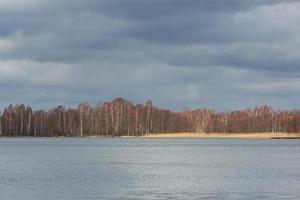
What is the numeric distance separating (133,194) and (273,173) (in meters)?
21.8

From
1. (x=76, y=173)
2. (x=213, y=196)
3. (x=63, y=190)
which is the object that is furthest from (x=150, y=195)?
(x=76, y=173)

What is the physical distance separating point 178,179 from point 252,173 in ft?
34.5

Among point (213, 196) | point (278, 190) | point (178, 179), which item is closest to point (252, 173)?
point (178, 179)

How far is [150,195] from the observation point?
38750 mm

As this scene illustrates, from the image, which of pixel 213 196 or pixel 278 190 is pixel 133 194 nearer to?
pixel 213 196

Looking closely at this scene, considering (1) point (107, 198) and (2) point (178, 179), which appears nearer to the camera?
(1) point (107, 198)

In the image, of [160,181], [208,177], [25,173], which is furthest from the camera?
[25,173]

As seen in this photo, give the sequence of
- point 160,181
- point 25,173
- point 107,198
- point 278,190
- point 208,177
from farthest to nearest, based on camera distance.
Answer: point 25,173 < point 208,177 < point 160,181 < point 278,190 < point 107,198

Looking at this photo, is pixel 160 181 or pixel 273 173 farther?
pixel 273 173

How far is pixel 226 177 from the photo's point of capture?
175 ft

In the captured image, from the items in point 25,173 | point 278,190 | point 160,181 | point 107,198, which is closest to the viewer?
point 107,198

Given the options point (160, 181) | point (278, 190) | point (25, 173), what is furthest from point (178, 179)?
point (25, 173)

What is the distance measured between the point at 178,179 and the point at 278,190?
10.5 metres

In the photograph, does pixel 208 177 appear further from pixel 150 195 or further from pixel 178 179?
pixel 150 195
